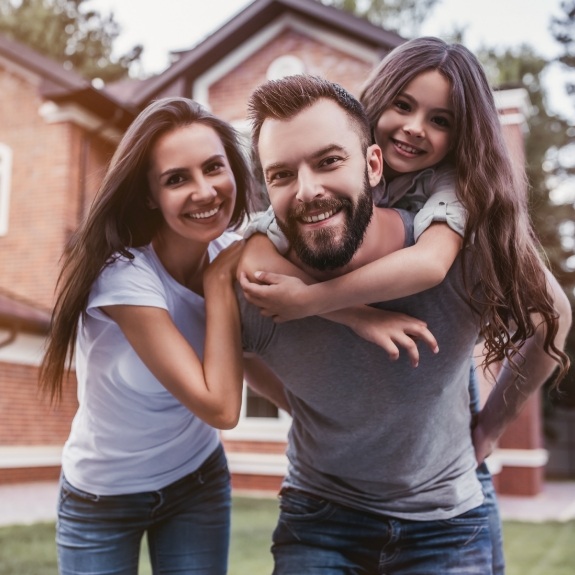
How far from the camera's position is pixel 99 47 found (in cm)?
2567

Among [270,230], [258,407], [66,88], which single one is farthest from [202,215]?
[66,88]

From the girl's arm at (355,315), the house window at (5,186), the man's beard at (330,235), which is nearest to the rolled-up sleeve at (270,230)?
the girl's arm at (355,315)

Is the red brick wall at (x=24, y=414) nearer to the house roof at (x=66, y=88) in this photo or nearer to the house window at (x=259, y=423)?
the house window at (x=259, y=423)

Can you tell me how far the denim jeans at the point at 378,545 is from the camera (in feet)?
6.98

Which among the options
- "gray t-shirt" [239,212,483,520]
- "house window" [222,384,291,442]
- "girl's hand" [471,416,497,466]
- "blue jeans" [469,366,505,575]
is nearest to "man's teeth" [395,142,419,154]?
"gray t-shirt" [239,212,483,520]

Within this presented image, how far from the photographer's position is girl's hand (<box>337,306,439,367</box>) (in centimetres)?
189

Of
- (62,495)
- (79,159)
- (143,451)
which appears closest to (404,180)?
(143,451)

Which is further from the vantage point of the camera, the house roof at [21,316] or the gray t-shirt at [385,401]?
the house roof at [21,316]

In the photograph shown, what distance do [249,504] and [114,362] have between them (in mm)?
7097

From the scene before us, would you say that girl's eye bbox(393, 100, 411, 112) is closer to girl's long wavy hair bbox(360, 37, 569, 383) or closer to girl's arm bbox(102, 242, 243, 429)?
girl's long wavy hair bbox(360, 37, 569, 383)

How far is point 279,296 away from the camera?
76.3 inches

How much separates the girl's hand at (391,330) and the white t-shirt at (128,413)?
52 centimetres

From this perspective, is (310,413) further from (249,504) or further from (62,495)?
(249,504)

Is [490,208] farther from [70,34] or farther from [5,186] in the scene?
[70,34]
